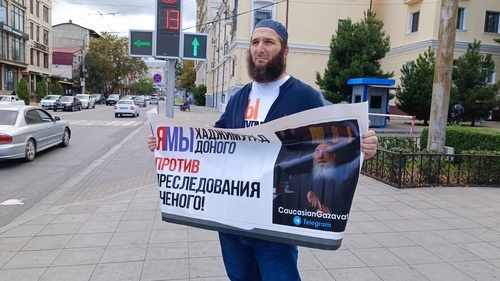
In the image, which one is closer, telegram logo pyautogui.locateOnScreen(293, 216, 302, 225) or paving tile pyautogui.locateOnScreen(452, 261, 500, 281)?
telegram logo pyautogui.locateOnScreen(293, 216, 302, 225)

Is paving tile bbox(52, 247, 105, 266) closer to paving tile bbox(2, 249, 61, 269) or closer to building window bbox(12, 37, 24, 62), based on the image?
paving tile bbox(2, 249, 61, 269)

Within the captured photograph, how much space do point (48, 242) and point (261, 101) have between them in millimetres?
3304

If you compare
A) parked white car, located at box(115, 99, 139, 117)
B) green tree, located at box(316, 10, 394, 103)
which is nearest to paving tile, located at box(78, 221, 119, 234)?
green tree, located at box(316, 10, 394, 103)

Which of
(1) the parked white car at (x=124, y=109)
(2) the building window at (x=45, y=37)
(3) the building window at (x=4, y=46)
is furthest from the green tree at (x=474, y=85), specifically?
(2) the building window at (x=45, y=37)

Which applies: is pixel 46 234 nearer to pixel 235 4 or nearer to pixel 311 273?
pixel 311 273

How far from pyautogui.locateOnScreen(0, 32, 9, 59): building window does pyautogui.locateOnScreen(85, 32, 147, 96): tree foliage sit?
22939 mm

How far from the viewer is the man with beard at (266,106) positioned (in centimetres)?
221

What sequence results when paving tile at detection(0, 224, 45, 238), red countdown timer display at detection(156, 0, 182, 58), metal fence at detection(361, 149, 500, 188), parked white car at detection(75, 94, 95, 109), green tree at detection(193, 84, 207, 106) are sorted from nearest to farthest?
paving tile at detection(0, 224, 45, 238)
red countdown timer display at detection(156, 0, 182, 58)
metal fence at detection(361, 149, 500, 188)
parked white car at detection(75, 94, 95, 109)
green tree at detection(193, 84, 207, 106)

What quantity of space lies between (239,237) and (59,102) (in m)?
36.0

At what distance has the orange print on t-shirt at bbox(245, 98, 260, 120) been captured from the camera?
2362mm

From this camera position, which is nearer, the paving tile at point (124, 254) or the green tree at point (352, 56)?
the paving tile at point (124, 254)

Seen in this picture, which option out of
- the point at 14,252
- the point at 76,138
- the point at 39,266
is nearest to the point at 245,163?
the point at 39,266

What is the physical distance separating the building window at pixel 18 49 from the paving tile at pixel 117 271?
159 ft

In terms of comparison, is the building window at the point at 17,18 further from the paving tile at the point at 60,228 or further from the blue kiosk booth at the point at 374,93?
the paving tile at the point at 60,228
